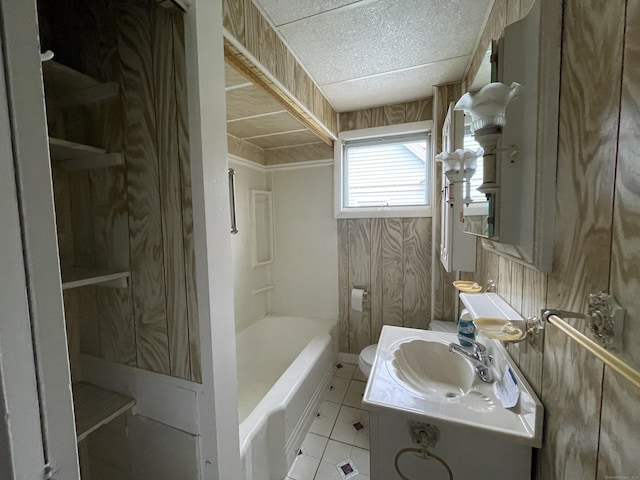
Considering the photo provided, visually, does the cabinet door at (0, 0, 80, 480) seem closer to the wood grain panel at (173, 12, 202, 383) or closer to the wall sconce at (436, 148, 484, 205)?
the wood grain panel at (173, 12, 202, 383)

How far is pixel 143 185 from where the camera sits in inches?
36.5

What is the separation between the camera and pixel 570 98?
599 mm

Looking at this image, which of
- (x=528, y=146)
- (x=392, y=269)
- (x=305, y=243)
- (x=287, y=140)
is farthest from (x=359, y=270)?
(x=528, y=146)

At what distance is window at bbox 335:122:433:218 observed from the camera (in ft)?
7.22

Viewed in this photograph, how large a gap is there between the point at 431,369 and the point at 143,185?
1501 millimetres

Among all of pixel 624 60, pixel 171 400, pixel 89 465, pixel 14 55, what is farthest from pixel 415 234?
pixel 89 465

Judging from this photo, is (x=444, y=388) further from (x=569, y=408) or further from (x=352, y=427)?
(x=352, y=427)

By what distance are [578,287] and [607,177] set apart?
9.8 inches

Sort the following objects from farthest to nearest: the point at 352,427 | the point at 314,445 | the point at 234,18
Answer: the point at 352,427, the point at 314,445, the point at 234,18

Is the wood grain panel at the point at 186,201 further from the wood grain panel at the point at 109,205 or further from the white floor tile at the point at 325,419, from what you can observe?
the white floor tile at the point at 325,419

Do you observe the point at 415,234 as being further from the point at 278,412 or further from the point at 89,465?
the point at 89,465

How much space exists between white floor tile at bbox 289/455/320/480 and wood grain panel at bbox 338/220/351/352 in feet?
3.48

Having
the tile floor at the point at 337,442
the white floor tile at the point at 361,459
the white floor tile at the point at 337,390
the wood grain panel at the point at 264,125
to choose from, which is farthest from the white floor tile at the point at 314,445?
the wood grain panel at the point at 264,125

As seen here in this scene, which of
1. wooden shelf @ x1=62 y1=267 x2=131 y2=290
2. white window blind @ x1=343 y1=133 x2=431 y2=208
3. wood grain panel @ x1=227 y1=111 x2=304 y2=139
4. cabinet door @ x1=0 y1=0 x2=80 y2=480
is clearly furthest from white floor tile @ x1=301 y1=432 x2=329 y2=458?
wood grain panel @ x1=227 y1=111 x2=304 y2=139
